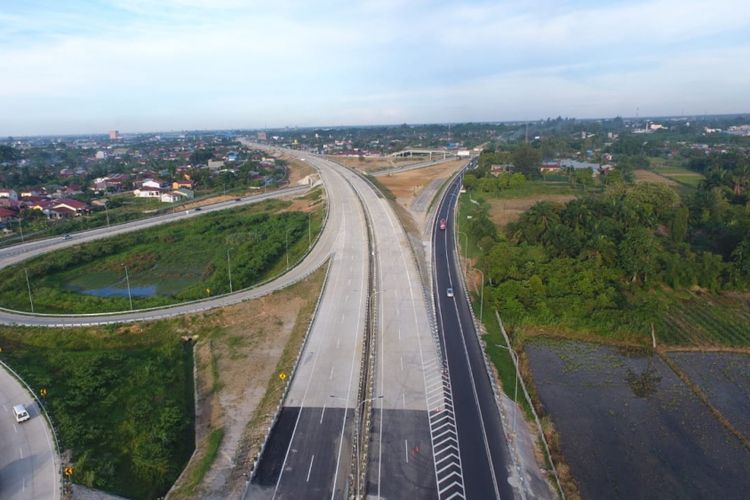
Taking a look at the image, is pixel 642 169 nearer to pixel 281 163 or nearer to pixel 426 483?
pixel 281 163

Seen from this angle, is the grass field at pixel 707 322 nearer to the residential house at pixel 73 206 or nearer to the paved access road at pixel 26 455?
the paved access road at pixel 26 455

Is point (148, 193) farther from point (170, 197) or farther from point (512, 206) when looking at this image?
point (512, 206)

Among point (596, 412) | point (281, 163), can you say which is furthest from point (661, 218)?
point (281, 163)

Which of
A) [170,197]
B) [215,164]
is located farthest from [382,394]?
[215,164]

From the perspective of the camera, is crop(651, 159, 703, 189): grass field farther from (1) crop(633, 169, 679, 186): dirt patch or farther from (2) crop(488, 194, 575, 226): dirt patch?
(2) crop(488, 194, 575, 226): dirt patch

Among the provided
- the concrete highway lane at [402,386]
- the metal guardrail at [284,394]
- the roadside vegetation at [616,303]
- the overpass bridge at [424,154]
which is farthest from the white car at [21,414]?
the overpass bridge at [424,154]

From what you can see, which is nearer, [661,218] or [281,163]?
[661,218]

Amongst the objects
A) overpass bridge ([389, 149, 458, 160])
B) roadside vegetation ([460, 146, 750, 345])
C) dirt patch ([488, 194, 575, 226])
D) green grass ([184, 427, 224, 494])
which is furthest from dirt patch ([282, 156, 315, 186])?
green grass ([184, 427, 224, 494])

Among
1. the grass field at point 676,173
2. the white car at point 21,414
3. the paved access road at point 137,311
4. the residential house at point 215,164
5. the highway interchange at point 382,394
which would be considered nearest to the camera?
the highway interchange at point 382,394
